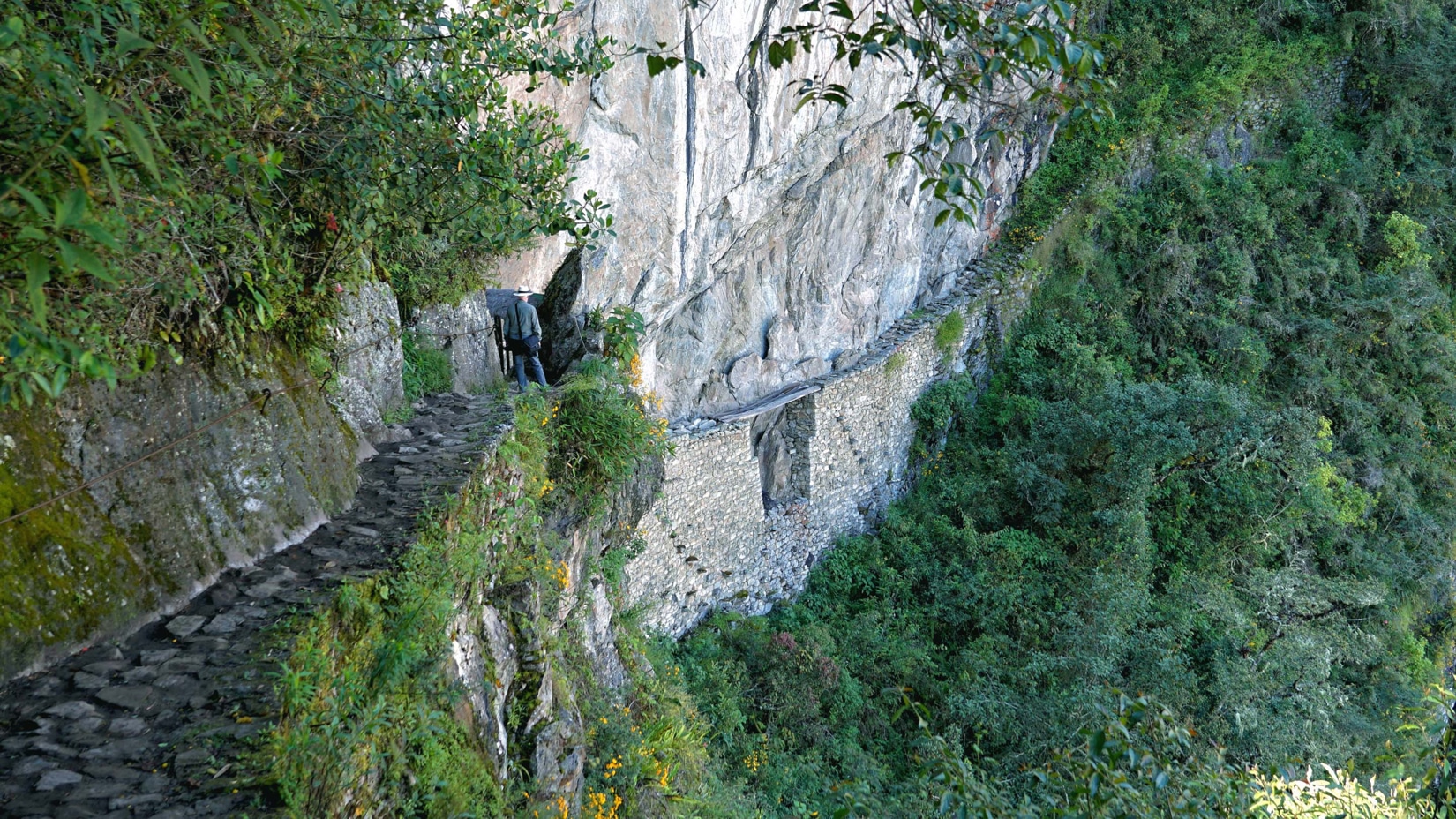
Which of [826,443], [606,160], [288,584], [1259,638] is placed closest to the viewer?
[288,584]

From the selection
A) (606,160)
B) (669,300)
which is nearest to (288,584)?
(606,160)

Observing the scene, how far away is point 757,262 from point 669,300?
2138mm

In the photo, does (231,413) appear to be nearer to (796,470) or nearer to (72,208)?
(72,208)

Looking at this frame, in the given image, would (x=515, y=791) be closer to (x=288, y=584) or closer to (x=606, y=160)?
(x=288, y=584)

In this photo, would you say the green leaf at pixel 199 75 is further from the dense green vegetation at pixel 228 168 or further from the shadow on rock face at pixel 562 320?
the shadow on rock face at pixel 562 320

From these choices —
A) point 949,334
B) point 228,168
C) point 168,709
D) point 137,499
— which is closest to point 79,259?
point 228,168

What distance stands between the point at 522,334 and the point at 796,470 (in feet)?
21.2

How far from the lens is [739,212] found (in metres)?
10.2

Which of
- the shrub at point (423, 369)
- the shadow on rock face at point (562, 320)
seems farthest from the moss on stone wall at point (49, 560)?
the shadow on rock face at point (562, 320)

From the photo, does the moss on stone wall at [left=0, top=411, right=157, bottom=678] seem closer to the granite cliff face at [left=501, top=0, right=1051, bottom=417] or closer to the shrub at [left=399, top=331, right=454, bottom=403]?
the shrub at [left=399, top=331, right=454, bottom=403]

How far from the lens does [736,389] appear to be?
11.5 meters

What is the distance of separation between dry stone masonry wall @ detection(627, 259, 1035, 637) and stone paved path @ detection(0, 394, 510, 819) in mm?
5461

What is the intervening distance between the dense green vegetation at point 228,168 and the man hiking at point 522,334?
1.03 metres

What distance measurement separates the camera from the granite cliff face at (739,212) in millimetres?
8156
